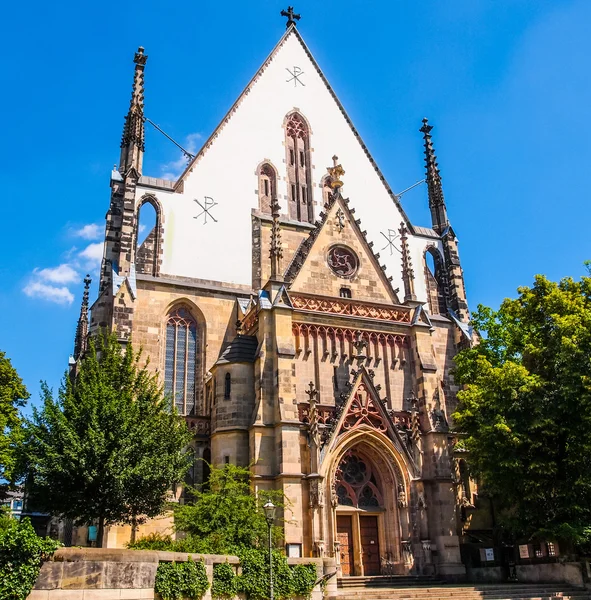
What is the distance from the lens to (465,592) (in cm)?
2241

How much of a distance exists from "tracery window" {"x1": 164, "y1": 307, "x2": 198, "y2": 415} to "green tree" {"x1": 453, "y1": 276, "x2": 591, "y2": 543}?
12105 mm

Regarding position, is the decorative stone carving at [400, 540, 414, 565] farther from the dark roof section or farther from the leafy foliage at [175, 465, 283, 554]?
the dark roof section

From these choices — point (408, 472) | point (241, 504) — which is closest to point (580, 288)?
point (408, 472)

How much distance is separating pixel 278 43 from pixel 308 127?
6040 mm

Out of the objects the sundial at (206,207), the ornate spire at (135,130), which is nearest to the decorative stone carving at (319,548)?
the sundial at (206,207)

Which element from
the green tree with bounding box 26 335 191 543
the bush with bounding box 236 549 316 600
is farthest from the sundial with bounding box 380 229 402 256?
the bush with bounding box 236 549 316 600

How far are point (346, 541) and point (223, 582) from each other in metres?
10.0

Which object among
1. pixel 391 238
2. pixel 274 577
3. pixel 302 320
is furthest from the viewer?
pixel 391 238

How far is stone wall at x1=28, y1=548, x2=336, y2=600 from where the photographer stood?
14766mm

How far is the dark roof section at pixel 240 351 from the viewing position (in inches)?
1109

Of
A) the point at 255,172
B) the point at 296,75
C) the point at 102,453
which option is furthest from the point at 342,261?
the point at 102,453

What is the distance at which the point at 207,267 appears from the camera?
33.2 metres

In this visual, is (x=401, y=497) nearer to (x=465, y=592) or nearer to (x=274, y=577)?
(x=465, y=592)

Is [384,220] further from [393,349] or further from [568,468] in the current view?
[568,468]
